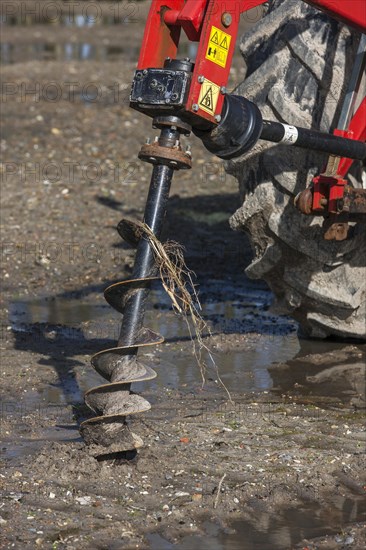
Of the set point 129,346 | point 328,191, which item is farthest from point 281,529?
point 328,191

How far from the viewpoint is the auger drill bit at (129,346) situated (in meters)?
3.61

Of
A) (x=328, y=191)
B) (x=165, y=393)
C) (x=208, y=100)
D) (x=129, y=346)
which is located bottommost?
(x=165, y=393)

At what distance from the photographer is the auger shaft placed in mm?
3586

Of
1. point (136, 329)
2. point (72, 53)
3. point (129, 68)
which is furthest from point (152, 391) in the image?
point (72, 53)

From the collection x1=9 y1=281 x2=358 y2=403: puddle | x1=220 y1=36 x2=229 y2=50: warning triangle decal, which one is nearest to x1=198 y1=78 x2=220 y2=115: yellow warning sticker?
x1=220 y1=36 x2=229 y2=50: warning triangle decal

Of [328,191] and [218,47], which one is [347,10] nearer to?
[218,47]

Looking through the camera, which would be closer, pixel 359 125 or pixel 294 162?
pixel 359 125

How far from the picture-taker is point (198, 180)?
340 inches

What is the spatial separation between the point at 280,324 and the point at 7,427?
81.9 inches

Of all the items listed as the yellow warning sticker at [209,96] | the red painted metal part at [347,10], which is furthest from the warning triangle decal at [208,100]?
the red painted metal part at [347,10]

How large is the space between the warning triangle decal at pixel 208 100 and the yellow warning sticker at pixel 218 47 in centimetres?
11

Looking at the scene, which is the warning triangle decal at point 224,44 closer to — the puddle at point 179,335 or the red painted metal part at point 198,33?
the red painted metal part at point 198,33

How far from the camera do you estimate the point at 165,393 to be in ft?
15.4

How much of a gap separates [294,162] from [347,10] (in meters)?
1.08
